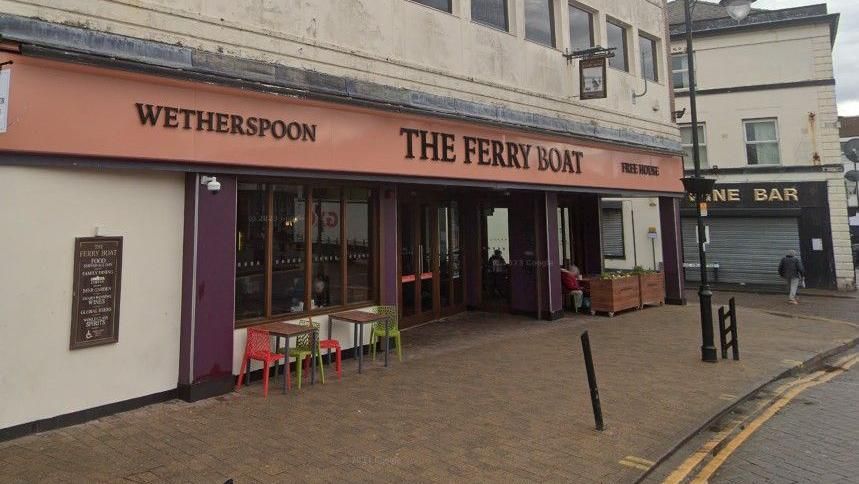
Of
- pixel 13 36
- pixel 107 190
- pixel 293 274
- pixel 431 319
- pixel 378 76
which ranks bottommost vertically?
pixel 431 319

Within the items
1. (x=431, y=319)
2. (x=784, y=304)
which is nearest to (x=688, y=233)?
(x=784, y=304)

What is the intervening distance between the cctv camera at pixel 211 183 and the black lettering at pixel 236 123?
68cm

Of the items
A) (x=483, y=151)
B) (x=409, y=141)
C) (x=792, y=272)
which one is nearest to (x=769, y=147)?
(x=792, y=272)

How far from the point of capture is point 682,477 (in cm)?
439

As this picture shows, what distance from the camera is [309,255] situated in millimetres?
8188

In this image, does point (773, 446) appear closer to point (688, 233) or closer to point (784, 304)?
point (784, 304)

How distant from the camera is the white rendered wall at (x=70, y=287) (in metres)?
5.14

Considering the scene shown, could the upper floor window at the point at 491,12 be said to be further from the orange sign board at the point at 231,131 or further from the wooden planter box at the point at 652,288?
the wooden planter box at the point at 652,288

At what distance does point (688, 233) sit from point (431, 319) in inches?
606

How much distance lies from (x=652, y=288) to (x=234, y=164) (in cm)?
1234

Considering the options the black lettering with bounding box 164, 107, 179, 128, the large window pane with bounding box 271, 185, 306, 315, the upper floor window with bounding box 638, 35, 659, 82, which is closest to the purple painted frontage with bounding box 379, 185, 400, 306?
the large window pane with bounding box 271, 185, 306, 315

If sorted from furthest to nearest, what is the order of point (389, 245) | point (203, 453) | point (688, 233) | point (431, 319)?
point (688, 233)
point (431, 319)
point (389, 245)
point (203, 453)

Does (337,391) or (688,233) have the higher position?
(688,233)

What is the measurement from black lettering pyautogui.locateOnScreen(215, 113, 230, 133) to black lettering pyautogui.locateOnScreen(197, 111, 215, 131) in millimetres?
79
